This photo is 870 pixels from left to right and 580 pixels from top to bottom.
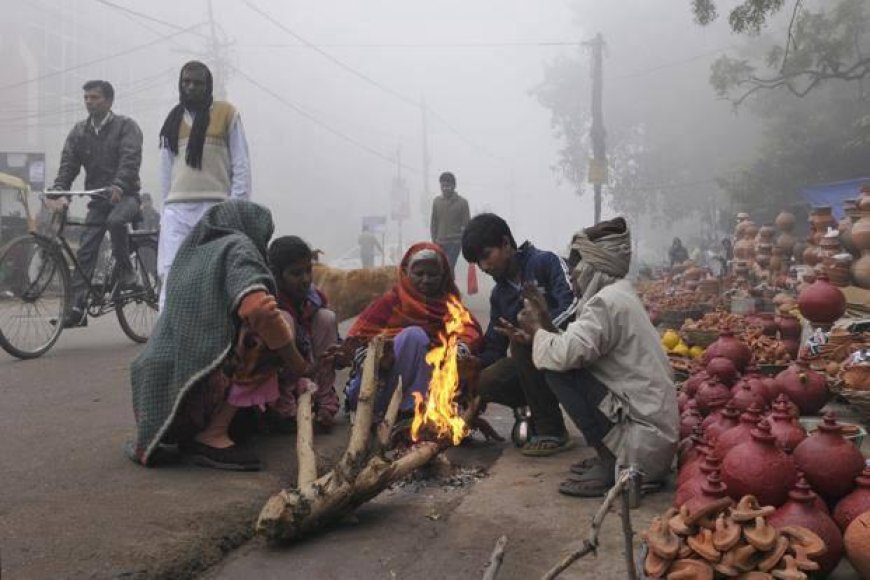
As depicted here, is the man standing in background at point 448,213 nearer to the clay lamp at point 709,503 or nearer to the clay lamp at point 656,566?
the clay lamp at point 709,503

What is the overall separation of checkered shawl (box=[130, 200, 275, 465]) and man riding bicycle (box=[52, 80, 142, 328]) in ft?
11.2

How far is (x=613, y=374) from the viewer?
3.28 m

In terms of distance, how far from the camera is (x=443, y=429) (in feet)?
12.2

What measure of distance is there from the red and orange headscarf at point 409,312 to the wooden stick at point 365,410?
426 mm

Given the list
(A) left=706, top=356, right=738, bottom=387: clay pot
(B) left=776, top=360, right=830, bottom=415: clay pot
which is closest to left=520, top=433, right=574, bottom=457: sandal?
(A) left=706, top=356, right=738, bottom=387: clay pot

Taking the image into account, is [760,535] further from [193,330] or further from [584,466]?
[193,330]

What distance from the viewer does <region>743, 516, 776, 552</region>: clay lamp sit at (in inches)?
79.1

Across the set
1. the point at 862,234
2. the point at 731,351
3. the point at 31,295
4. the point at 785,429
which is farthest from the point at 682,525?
the point at 31,295

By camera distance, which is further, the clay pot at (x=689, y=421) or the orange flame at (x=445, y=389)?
the orange flame at (x=445, y=389)

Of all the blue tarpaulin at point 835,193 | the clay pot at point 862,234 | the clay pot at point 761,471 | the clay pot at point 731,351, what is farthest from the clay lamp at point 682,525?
the blue tarpaulin at point 835,193

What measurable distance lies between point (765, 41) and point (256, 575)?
99.3 ft

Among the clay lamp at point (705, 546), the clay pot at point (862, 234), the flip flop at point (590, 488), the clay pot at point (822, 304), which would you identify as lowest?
the flip flop at point (590, 488)

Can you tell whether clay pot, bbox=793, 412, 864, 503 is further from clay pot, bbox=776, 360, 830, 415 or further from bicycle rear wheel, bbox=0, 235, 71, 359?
bicycle rear wheel, bbox=0, 235, 71, 359

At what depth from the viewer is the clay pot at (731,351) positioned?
4265 mm
